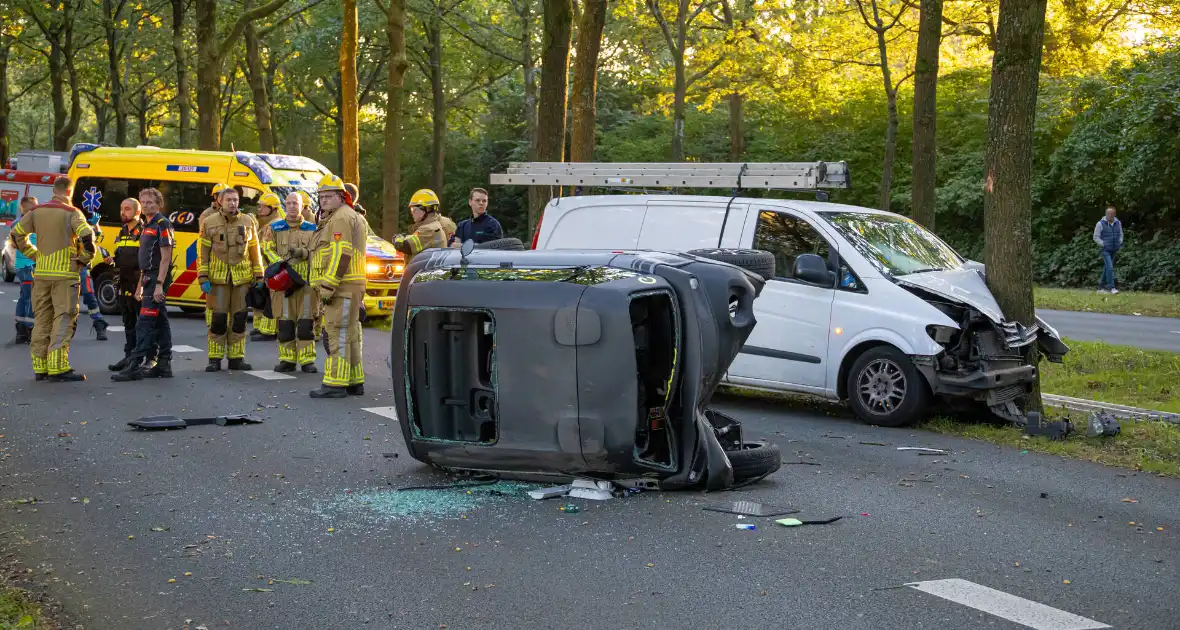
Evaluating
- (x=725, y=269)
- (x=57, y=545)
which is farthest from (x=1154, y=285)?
(x=57, y=545)

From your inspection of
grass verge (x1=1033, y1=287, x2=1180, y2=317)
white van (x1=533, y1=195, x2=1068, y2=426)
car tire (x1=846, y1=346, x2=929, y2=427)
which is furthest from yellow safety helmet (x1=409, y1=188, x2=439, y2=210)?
grass verge (x1=1033, y1=287, x2=1180, y2=317)

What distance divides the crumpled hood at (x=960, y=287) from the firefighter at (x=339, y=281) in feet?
14.9

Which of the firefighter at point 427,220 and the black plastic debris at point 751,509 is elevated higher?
the firefighter at point 427,220

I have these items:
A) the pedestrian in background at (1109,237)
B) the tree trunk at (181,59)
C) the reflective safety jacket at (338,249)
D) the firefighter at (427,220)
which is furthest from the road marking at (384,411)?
the tree trunk at (181,59)

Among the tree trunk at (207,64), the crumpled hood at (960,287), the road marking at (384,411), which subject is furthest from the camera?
the tree trunk at (207,64)

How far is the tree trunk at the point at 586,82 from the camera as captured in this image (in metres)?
17.9

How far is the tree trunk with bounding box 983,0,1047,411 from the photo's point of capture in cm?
948

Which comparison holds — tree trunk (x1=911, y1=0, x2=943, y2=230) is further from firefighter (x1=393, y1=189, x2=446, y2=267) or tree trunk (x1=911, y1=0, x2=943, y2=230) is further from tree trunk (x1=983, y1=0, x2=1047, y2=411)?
firefighter (x1=393, y1=189, x2=446, y2=267)

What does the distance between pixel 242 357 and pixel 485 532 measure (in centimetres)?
735

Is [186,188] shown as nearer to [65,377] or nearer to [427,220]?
[427,220]

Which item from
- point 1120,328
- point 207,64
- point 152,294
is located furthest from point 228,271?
point 207,64

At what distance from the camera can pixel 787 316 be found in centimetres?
1007

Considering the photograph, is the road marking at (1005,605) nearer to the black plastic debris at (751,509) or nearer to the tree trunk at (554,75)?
the black plastic debris at (751,509)

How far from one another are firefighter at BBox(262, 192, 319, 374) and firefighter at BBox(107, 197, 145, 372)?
4.05 feet
